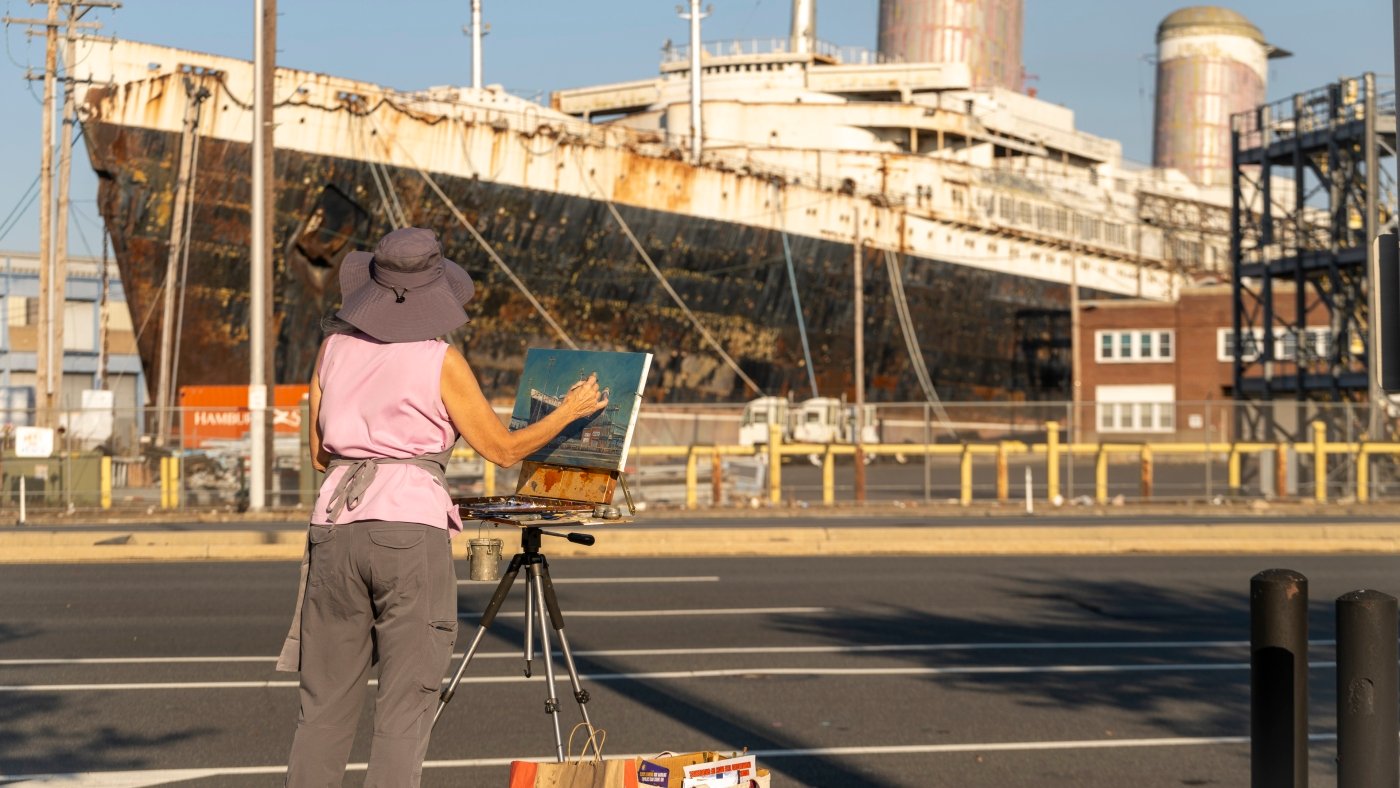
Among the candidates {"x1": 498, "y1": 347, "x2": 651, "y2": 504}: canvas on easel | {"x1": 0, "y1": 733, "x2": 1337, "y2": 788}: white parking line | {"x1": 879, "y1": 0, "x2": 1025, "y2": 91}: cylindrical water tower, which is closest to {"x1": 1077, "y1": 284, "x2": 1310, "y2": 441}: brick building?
{"x1": 879, "y1": 0, "x2": 1025, "y2": 91}: cylindrical water tower

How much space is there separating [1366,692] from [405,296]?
2958 mm

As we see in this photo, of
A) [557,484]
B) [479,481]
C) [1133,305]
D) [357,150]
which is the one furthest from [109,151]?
[1133,305]

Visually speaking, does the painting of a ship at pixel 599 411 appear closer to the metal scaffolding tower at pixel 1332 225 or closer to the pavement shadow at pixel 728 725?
the pavement shadow at pixel 728 725

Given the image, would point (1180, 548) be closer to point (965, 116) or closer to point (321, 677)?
point (321, 677)

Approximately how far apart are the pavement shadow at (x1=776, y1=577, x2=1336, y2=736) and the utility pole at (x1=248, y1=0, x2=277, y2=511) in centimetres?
1364

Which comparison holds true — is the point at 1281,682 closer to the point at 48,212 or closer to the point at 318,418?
the point at 318,418

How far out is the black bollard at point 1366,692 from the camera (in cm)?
403

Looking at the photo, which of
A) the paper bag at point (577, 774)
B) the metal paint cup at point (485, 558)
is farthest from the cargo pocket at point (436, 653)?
the metal paint cup at point (485, 558)

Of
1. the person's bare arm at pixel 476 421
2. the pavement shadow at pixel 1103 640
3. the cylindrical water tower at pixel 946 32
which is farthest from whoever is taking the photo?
the cylindrical water tower at pixel 946 32

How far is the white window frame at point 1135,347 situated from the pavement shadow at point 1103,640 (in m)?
44.6

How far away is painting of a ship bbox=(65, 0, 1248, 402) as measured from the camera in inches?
1350

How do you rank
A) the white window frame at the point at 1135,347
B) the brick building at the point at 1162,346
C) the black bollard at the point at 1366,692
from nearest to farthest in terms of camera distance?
the black bollard at the point at 1366,692, the brick building at the point at 1162,346, the white window frame at the point at 1135,347

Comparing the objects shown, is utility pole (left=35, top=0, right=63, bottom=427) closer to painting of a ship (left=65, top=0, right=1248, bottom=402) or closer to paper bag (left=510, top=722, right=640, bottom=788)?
painting of a ship (left=65, top=0, right=1248, bottom=402)

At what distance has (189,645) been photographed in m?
10.2
